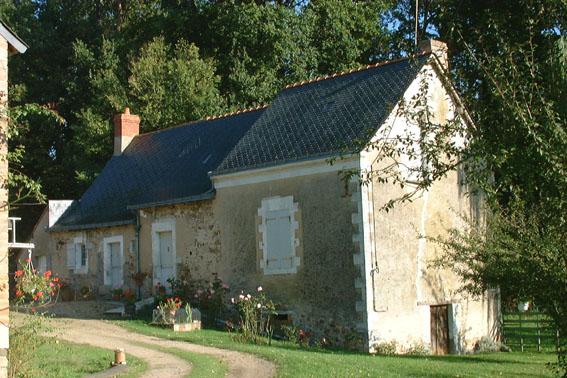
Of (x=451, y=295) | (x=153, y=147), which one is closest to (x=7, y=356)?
(x=451, y=295)

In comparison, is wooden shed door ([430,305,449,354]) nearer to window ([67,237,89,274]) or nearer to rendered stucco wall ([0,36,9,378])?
rendered stucco wall ([0,36,9,378])

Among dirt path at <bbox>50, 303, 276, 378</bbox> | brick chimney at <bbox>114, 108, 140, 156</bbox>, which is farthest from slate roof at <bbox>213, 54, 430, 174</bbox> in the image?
brick chimney at <bbox>114, 108, 140, 156</bbox>

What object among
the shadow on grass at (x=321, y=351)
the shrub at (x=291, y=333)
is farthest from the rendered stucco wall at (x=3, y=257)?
the shrub at (x=291, y=333)

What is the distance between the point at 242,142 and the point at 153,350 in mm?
6512

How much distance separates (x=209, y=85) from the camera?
27.1m

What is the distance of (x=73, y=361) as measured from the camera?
425 inches

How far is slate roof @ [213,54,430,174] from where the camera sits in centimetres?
1501

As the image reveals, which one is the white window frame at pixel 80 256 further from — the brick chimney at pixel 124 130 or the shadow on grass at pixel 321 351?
the shadow on grass at pixel 321 351

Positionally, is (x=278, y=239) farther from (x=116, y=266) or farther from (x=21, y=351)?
(x=21, y=351)

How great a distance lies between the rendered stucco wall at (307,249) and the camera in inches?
563

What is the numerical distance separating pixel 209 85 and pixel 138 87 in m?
2.91

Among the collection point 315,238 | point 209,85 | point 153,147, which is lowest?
point 315,238

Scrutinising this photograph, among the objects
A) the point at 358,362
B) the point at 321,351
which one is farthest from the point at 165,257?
the point at 358,362

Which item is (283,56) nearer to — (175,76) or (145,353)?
(175,76)
